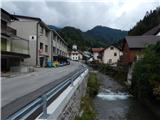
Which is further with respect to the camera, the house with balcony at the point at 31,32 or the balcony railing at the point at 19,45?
the house with balcony at the point at 31,32

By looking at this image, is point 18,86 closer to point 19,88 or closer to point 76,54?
point 19,88

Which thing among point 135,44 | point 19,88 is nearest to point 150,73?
point 19,88

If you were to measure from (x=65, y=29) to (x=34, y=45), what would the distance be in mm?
115518

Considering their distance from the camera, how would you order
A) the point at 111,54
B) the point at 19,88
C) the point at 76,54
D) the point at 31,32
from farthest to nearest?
the point at 76,54 → the point at 111,54 → the point at 31,32 → the point at 19,88

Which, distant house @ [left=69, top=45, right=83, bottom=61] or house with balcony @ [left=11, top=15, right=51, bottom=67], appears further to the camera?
distant house @ [left=69, top=45, right=83, bottom=61]

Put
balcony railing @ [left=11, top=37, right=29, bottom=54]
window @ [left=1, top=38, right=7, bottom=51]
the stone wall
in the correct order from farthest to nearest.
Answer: balcony railing @ [left=11, top=37, right=29, bottom=54] < window @ [left=1, top=38, right=7, bottom=51] < the stone wall

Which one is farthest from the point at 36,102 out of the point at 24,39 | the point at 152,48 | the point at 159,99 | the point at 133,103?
the point at 24,39

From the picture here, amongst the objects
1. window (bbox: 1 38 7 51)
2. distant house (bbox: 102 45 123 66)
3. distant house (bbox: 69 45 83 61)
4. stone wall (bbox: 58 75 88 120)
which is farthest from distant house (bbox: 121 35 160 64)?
distant house (bbox: 69 45 83 61)

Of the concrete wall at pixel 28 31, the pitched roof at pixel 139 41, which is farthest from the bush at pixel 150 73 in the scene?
the concrete wall at pixel 28 31

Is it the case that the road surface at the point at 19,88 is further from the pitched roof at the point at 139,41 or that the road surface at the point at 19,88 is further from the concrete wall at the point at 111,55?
the concrete wall at the point at 111,55

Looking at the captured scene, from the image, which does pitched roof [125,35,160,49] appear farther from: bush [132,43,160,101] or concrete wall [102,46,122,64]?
concrete wall [102,46,122,64]

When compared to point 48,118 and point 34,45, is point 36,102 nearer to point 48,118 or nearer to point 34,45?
point 48,118

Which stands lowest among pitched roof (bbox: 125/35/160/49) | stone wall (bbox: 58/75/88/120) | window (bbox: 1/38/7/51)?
stone wall (bbox: 58/75/88/120)

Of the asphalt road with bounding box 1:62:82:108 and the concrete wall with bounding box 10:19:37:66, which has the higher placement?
the concrete wall with bounding box 10:19:37:66
